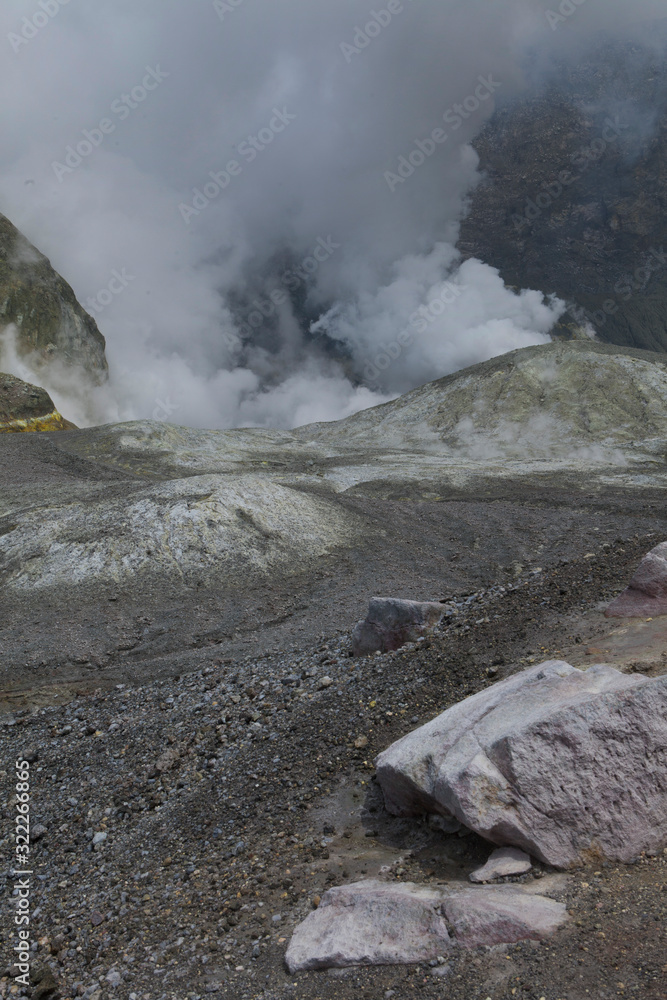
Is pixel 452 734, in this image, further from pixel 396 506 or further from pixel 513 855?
pixel 396 506

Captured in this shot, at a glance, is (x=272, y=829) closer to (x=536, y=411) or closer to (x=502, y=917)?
(x=502, y=917)

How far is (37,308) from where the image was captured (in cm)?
8212

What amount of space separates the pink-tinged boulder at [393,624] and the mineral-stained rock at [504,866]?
582cm

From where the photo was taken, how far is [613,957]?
4250 millimetres

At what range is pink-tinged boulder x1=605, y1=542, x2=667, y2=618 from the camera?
8945 mm

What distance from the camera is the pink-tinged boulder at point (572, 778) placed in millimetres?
5270

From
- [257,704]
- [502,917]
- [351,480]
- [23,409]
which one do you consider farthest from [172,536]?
[23,409]

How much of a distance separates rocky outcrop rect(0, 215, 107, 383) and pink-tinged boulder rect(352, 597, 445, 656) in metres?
80.4

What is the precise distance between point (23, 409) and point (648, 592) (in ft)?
197

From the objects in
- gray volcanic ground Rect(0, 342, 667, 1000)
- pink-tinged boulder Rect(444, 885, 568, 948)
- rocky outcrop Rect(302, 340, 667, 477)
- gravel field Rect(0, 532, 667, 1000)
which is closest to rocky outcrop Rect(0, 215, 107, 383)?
rocky outcrop Rect(302, 340, 667, 477)

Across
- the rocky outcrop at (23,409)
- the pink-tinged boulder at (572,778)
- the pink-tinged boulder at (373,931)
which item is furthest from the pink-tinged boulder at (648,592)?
the rocky outcrop at (23,409)

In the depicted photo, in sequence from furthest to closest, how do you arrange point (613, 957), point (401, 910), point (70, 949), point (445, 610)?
point (445, 610), point (70, 949), point (401, 910), point (613, 957)

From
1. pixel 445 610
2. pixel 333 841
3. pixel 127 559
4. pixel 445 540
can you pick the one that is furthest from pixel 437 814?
pixel 445 540

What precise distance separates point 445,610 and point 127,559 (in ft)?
38.2
